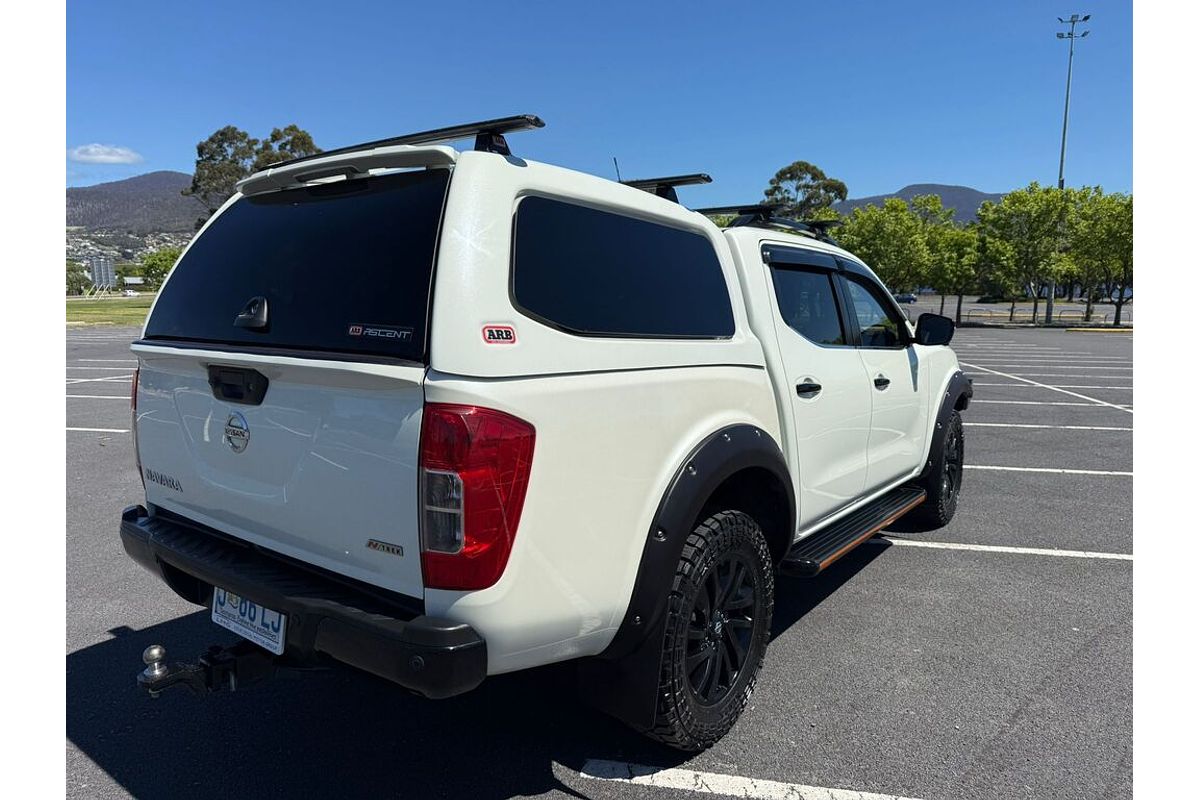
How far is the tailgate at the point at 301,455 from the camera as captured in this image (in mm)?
2094

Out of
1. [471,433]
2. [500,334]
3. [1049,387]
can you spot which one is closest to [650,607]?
[471,433]

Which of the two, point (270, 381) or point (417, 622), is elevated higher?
point (270, 381)

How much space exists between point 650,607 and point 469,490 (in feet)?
2.67

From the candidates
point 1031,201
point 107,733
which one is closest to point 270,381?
point 107,733

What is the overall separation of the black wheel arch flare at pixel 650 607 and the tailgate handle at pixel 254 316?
56.5 inches

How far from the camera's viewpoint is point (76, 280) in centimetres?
8794

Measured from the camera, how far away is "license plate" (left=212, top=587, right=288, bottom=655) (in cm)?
234

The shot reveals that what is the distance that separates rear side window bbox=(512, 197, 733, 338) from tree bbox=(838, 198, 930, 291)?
3981 cm

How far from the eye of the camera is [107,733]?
2955 millimetres

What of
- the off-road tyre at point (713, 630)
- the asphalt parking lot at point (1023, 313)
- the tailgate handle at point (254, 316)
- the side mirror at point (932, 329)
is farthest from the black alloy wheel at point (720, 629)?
the asphalt parking lot at point (1023, 313)

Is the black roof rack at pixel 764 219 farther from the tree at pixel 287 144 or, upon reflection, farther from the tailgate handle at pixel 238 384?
the tree at pixel 287 144

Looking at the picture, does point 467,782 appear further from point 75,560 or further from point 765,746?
point 75,560

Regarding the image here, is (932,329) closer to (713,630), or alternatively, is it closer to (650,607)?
(713,630)
